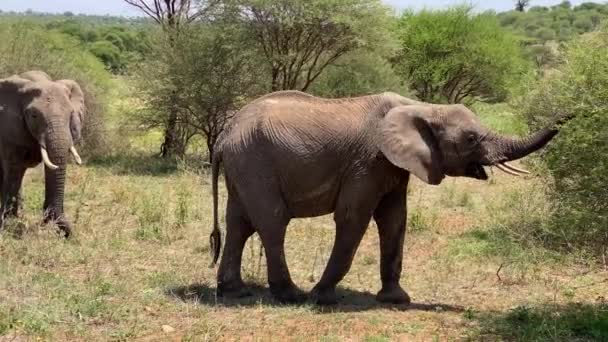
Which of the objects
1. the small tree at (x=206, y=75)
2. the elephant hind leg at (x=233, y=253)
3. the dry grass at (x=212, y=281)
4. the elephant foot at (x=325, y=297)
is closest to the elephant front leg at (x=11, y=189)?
the dry grass at (x=212, y=281)

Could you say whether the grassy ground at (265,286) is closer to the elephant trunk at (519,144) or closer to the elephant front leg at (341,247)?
the elephant front leg at (341,247)

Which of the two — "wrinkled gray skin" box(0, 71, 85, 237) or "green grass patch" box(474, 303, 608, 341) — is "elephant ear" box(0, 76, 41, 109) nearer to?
"wrinkled gray skin" box(0, 71, 85, 237)

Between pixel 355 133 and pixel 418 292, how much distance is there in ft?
6.61

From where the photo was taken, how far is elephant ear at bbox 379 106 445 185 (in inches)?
269

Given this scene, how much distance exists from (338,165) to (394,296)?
57.0 inches

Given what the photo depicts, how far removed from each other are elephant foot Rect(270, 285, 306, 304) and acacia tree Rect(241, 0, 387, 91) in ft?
39.9

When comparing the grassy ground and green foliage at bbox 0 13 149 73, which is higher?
green foliage at bbox 0 13 149 73

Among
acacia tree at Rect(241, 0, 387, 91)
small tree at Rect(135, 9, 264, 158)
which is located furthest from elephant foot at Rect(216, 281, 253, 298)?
acacia tree at Rect(241, 0, 387, 91)

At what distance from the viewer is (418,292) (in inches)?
316

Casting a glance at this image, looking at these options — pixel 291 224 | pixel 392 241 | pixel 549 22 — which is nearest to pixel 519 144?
pixel 392 241

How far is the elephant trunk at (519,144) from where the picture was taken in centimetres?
621

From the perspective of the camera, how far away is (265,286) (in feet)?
26.6

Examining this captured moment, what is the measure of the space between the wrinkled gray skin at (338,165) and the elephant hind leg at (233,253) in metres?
0.01

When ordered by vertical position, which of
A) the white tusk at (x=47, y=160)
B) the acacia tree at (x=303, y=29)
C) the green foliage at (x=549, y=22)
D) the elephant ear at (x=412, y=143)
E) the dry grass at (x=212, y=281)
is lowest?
the dry grass at (x=212, y=281)
